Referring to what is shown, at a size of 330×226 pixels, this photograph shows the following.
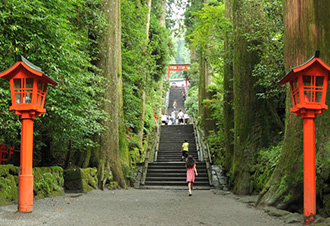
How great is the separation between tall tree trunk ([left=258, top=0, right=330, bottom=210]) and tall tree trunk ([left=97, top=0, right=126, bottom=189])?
6559 mm

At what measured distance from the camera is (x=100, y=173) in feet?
44.3

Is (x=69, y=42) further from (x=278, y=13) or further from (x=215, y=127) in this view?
(x=215, y=127)

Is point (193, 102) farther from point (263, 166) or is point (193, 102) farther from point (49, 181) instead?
point (49, 181)

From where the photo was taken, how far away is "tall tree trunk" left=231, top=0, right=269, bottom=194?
1347 cm

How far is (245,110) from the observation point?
45.2ft

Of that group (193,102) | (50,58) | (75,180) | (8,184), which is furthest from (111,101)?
(193,102)

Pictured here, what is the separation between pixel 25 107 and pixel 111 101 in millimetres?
7302

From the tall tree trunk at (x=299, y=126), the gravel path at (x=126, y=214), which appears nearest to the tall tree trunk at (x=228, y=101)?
the gravel path at (x=126, y=214)

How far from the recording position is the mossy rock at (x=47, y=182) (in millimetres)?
9419

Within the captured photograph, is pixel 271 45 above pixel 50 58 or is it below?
above

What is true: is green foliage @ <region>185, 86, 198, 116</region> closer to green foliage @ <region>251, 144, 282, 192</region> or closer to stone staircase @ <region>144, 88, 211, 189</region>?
stone staircase @ <region>144, 88, 211, 189</region>

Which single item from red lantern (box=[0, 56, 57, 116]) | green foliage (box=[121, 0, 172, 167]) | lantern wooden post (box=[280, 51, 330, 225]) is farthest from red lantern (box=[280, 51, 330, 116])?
green foliage (box=[121, 0, 172, 167])

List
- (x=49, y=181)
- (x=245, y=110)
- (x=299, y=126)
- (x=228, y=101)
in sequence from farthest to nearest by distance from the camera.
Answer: (x=228, y=101)
(x=245, y=110)
(x=49, y=181)
(x=299, y=126)

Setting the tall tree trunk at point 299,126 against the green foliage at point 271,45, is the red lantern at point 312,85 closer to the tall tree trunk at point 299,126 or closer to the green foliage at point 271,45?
the tall tree trunk at point 299,126
